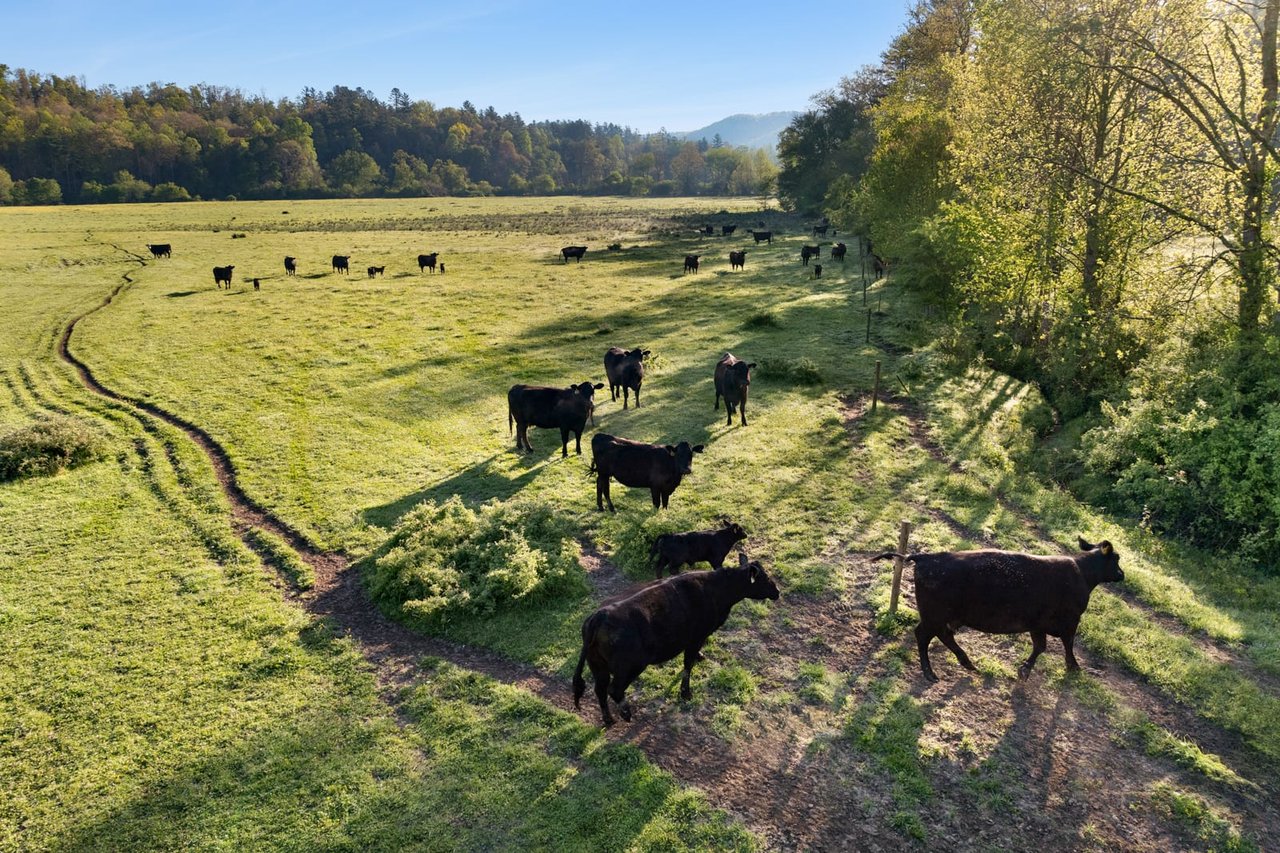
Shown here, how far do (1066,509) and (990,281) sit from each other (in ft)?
46.6

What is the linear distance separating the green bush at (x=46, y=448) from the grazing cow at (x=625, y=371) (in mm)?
14844

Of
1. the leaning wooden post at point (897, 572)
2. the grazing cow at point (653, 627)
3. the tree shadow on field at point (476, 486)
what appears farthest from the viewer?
the tree shadow on field at point (476, 486)

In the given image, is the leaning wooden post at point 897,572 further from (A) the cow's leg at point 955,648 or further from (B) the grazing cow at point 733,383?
(B) the grazing cow at point 733,383

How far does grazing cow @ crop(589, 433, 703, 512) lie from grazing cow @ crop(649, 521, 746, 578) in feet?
8.45

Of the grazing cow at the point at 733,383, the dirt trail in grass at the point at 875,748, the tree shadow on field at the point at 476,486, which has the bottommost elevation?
the dirt trail in grass at the point at 875,748

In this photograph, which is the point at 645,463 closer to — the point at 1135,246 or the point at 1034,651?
the point at 1034,651

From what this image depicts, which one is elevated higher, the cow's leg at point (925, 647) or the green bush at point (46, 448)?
the green bush at point (46, 448)

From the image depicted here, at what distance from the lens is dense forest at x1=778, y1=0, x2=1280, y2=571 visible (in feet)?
46.2

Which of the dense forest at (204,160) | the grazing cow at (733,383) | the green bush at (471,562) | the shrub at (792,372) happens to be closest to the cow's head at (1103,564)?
the green bush at (471,562)

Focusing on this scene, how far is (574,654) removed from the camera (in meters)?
10.0

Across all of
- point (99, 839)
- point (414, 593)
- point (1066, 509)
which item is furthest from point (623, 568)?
point (1066, 509)

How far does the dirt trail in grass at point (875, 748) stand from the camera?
720 cm

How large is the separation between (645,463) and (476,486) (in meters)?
4.62

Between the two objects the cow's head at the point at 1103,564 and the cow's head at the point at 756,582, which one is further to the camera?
the cow's head at the point at 756,582
